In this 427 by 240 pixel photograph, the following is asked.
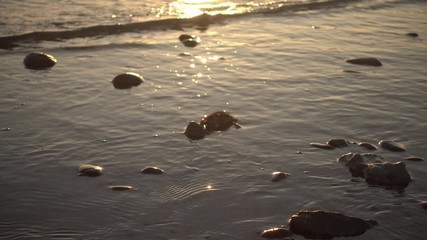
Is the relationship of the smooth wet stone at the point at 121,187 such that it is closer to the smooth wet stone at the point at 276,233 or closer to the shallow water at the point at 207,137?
the shallow water at the point at 207,137

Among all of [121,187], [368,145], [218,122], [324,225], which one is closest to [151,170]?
[121,187]

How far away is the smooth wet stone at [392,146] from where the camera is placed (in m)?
8.48

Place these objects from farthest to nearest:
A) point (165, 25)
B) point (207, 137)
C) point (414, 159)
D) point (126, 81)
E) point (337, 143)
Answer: point (165, 25) < point (126, 81) < point (207, 137) < point (337, 143) < point (414, 159)

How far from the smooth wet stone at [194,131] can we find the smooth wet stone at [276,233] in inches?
112

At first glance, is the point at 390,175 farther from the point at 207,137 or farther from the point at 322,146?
the point at 207,137

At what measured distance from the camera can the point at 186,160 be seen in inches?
320

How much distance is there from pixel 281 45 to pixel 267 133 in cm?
568

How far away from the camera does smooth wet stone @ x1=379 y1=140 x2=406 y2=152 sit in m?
8.48

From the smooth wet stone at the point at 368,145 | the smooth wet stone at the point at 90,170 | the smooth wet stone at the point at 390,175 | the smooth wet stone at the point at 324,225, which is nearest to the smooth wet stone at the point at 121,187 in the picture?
the smooth wet stone at the point at 90,170

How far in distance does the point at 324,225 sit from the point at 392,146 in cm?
272

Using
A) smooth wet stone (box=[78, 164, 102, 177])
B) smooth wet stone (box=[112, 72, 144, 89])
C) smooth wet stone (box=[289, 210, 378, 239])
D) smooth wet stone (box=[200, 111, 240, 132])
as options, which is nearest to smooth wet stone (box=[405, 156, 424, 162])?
smooth wet stone (box=[289, 210, 378, 239])

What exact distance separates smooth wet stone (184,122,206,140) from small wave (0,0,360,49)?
7.26 meters

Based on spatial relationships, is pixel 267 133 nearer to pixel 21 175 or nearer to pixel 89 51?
pixel 21 175

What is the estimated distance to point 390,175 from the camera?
740 cm
